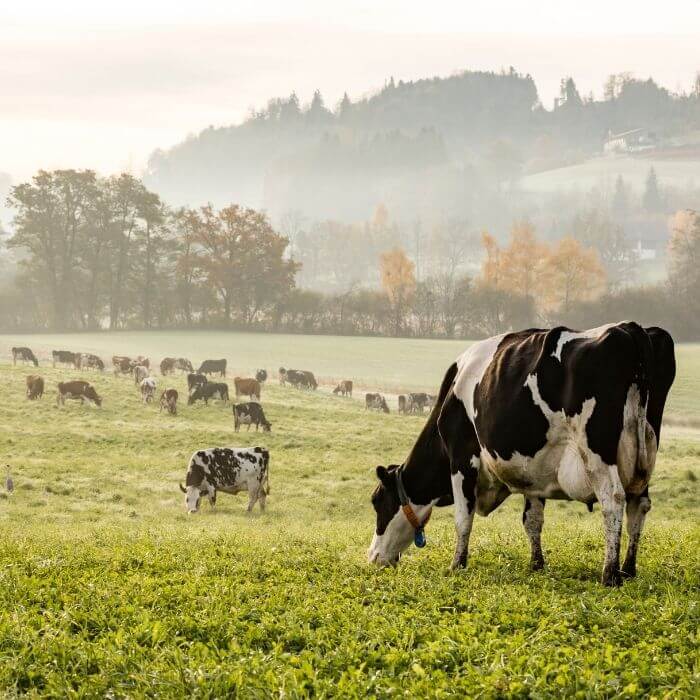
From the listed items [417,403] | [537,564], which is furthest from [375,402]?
[537,564]

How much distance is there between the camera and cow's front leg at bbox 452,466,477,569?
341 inches

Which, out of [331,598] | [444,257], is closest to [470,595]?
[331,598]

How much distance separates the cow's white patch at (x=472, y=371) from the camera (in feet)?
28.4

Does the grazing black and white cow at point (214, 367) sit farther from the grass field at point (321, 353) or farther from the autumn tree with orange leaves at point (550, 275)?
the autumn tree with orange leaves at point (550, 275)

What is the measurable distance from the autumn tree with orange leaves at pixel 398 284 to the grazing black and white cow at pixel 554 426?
72.8 metres

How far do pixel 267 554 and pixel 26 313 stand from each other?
76845 millimetres

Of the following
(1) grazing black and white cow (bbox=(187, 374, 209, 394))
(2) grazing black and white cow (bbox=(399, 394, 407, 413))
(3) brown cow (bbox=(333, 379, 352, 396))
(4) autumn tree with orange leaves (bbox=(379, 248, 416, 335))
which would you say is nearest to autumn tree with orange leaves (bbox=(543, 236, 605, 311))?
(4) autumn tree with orange leaves (bbox=(379, 248, 416, 335))

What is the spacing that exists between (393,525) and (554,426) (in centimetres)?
281

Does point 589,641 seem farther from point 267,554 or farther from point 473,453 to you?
point 267,554

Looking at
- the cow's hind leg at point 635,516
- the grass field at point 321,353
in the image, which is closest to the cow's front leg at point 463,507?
the cow's hind leg at point 635,516

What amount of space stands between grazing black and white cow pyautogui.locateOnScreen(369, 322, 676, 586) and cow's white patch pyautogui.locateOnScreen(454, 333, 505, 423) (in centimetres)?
1

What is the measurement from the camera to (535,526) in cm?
852

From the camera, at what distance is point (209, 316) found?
82.8 meters

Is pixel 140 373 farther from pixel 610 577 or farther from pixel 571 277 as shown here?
pixel 571 277
